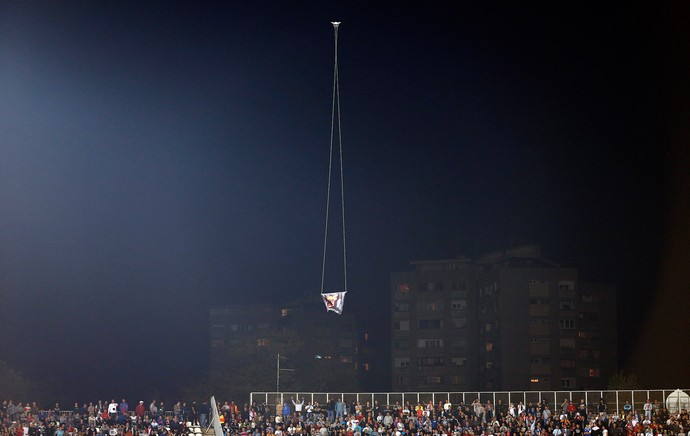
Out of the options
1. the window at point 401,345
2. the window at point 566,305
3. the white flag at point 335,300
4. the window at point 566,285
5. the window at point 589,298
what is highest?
the window at point 566,285

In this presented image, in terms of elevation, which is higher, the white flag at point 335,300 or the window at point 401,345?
the white flag at point 335,300

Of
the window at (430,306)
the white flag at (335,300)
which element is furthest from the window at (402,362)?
the white flag at (335,300)

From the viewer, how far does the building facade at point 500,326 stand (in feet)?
305

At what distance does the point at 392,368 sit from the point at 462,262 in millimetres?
12174

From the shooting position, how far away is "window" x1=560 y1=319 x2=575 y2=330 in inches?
3733

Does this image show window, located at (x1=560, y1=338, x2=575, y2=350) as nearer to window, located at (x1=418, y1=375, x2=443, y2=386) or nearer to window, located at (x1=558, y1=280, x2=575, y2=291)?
window, located at (x1=558, y1=280, x2=575, y2=291)

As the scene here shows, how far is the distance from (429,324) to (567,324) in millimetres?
13018

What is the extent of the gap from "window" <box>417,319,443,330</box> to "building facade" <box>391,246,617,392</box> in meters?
0.10

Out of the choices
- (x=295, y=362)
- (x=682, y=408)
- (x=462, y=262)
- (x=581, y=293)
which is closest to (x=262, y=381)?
(x=295, y=362)

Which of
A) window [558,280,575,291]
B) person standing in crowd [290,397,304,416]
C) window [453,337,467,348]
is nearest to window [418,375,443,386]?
window [453,337,467,348]

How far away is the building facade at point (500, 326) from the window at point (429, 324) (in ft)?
0.31

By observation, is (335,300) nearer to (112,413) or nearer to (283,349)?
(112,413)

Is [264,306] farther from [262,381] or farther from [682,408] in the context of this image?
[682,408]

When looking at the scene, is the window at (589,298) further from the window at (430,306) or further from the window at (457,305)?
the window at (430,306)
